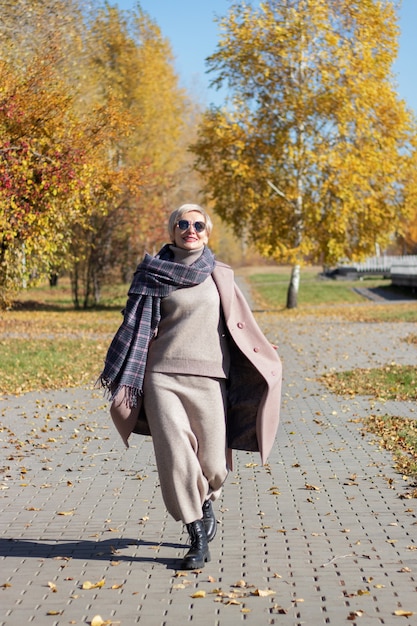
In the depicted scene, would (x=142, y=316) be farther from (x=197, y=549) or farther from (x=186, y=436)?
(x=197, y=549)

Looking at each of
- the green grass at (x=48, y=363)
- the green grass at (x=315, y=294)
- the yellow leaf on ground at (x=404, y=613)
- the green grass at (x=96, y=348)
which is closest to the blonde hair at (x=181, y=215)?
the yellow leaf on ground at (x=404, y=613)

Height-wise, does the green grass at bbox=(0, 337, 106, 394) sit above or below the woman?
below

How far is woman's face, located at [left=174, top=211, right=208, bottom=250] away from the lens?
5.77 meters

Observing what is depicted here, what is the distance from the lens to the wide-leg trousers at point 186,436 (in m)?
5.65

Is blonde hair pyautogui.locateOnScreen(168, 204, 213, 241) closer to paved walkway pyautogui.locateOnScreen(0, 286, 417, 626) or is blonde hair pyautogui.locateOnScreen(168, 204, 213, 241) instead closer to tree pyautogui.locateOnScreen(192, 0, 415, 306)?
paved walkway pyautogui.locateOnScreen(0, 286, 417, 626)

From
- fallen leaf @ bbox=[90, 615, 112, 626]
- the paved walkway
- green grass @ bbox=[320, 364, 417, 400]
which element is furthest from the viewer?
green grass @ bbox=[320, 364, 417, 400]

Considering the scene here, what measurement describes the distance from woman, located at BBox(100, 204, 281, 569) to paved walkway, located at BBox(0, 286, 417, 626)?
1.36ft

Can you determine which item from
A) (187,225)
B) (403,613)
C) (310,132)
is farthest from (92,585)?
(310,132)

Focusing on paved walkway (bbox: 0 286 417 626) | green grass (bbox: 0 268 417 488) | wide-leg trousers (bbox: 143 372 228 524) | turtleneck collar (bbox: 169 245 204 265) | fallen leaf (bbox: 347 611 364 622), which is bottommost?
green grass (bbox: 0 268 417 488)

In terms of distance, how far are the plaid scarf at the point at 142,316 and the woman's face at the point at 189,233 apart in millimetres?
112

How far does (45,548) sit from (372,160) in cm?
2709

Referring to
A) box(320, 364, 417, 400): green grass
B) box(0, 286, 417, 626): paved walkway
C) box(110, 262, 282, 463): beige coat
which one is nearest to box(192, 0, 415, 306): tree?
box(320, 364, 417, 400): green grass

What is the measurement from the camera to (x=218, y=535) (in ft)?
20.7

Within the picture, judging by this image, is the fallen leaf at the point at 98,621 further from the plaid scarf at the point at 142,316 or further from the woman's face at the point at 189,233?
the woman's face at the point at 189,233
